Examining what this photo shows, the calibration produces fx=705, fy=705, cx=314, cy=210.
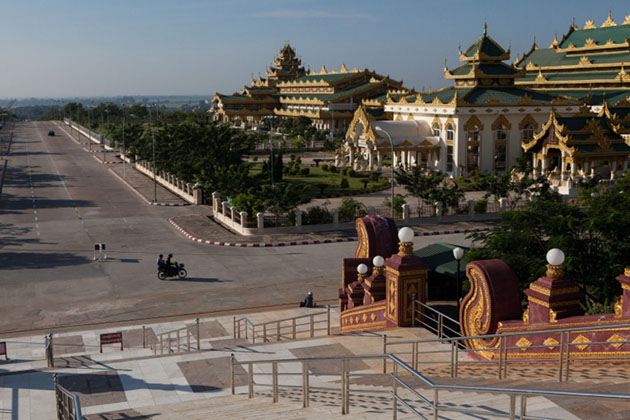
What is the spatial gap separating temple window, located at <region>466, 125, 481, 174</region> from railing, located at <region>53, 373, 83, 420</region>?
55114 millimetres

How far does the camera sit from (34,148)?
11212 centimetres

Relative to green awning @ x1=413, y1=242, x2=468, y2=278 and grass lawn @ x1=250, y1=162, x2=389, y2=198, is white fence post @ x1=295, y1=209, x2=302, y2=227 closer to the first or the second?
green awning @ x1=413, y1=242, x2=468, y2=278

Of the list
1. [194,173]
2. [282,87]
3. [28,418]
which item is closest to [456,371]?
[28,418]

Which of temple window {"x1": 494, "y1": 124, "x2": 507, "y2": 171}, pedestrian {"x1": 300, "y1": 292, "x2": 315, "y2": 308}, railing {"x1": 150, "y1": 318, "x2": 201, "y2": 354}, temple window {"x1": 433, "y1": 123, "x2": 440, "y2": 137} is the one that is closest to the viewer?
railing {"x1": 150, "y1": 318, "x2": 201, "y2": 354}

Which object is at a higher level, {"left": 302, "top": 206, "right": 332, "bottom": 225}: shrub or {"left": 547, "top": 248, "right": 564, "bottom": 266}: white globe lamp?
{"left": 547, "top": 248, "right": 564, "bottom": 266}: white globe lamp

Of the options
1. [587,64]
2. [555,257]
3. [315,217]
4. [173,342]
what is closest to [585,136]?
[587,64]

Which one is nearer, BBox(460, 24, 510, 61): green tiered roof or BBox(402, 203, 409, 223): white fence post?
BBox(402, 203, 409, 223): white fence post

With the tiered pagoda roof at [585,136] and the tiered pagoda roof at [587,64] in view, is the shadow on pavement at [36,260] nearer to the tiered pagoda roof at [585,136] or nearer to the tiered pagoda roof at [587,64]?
the tiered pagoda roof at [585,136]

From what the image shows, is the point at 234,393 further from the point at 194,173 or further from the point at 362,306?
the point at 194,173

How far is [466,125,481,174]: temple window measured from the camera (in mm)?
65188

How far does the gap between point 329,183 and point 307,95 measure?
2926 inches

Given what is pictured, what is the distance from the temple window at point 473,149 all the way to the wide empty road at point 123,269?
2788 cm

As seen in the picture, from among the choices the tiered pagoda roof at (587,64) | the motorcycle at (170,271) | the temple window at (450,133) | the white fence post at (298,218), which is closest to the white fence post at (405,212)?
the white fence post at (298,218)

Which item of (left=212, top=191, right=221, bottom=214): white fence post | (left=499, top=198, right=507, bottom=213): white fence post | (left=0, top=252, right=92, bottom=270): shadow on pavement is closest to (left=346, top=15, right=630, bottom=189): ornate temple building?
(left=499, top=198, right=507, bottom=213): white fence post
